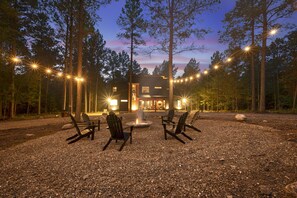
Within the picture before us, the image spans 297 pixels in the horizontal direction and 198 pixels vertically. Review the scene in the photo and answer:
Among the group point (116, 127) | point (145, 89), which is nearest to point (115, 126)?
point (116, 127)

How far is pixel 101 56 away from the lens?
29766 mm

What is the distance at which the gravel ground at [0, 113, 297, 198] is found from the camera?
2363 millimetres

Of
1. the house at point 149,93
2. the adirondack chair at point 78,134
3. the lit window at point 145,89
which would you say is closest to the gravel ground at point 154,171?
the adirondack chair at point 78,134

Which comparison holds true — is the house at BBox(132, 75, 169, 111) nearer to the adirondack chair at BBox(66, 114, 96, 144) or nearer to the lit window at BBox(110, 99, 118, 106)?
the lit window at BBox(110, 99, 118, 106)

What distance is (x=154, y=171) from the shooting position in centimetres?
302

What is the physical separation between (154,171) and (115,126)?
6.89ft

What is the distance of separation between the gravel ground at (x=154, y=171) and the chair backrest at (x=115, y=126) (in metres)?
0.42

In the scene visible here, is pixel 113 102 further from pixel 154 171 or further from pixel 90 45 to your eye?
pixel 154 171

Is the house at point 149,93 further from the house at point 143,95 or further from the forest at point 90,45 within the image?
the forest at point 90,45

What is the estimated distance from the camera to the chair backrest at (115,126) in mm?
4598

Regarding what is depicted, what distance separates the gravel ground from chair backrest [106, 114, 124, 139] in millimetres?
423

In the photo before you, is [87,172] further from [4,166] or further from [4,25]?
[4,25]

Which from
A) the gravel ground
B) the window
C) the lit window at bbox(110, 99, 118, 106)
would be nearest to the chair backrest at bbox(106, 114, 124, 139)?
the gravel ground

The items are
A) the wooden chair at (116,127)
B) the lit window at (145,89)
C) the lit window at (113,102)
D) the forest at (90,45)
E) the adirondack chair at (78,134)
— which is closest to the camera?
the wooden chair at (116,127)
